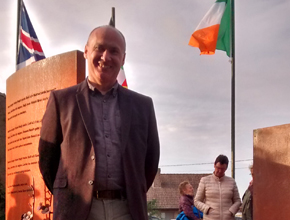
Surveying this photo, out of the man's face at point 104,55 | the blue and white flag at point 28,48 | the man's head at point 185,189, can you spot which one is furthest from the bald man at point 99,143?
the blue and white flag at point 28,48

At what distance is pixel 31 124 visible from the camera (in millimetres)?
5160

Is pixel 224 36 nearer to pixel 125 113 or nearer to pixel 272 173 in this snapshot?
pixel 272 173

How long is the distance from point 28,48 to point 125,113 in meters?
7.13


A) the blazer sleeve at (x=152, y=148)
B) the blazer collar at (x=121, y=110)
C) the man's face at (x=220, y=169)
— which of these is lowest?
the man's face at (x=220, y=169)

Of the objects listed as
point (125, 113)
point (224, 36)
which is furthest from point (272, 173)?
point (224, 36)

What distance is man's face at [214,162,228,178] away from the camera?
608 cm

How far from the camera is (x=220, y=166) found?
19.9 ft

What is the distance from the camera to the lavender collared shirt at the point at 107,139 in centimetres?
225

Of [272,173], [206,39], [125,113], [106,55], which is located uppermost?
[206,39]

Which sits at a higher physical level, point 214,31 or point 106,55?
point 214,31

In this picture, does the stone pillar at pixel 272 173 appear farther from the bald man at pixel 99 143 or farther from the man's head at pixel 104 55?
the man's head at pixel 104 55

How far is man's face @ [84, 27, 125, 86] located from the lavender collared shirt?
0.08m

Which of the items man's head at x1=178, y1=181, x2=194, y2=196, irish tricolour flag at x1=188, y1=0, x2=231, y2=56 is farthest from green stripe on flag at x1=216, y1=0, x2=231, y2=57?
man's head at x1=178, y1=181, x2=194, y2=196

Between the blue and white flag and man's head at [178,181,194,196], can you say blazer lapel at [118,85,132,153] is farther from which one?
the blue and white flag
